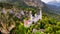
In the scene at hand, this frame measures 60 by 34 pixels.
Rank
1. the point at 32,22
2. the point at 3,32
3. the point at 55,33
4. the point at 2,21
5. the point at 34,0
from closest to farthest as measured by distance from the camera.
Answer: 1. the point at 3,32
2. the point at 2,21
3. the point at 55,33
4. the point at 32,22
5. the point at 34,0

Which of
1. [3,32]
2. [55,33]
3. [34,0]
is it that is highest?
[3,32]

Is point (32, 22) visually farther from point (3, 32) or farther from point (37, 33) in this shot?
point (3, 32)

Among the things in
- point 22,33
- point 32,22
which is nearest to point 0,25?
point 22,33

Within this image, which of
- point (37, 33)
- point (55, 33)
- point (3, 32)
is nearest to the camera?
point (3, 32)

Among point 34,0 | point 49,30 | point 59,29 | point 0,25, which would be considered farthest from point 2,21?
point 34,0

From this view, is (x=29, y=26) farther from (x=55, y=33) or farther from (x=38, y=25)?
(x=55, y=33)

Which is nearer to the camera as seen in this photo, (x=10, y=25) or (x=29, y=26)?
(x=10, y=25)

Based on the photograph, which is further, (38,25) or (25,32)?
(38,25)

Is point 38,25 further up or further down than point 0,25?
further down

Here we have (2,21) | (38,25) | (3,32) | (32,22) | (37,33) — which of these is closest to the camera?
(3,32)
